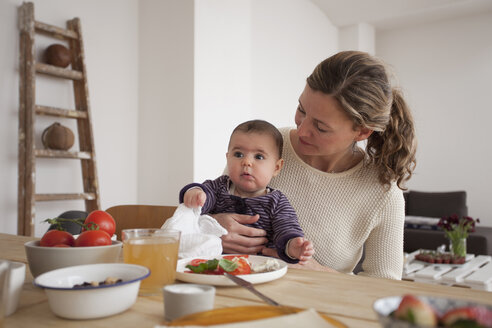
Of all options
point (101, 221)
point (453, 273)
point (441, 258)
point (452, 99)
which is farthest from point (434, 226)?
point (101, 221)

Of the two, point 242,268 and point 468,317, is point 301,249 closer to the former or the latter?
point 242,268

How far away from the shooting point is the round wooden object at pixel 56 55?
9.72 ft

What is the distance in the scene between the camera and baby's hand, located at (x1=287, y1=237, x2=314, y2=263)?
109 centimetres

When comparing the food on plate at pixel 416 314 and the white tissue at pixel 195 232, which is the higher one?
the food on plate at pixel 416 314

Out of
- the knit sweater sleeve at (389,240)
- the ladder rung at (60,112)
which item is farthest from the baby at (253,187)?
the ladder rung at (60,112)

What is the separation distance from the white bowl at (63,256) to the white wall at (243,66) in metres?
2.67

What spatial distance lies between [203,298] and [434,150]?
6151 mm

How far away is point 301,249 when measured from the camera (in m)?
1.12

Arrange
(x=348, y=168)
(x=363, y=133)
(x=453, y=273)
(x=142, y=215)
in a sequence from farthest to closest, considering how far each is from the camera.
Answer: (x=453, y=273) → (x=142, y=215) → (x=348, y=168) → (x=363, y=133)

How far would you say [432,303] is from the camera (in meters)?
0.42

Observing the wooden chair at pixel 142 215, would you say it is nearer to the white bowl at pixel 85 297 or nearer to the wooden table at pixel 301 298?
the wooden table at pixel 301 298

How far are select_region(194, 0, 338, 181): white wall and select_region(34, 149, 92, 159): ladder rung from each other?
0.84m

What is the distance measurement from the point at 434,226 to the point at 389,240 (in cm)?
366

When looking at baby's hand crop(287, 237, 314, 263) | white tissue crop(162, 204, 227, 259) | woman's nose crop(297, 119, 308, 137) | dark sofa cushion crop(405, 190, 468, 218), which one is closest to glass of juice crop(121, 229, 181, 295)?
white tissue crop(162, 204, 227, 259)
